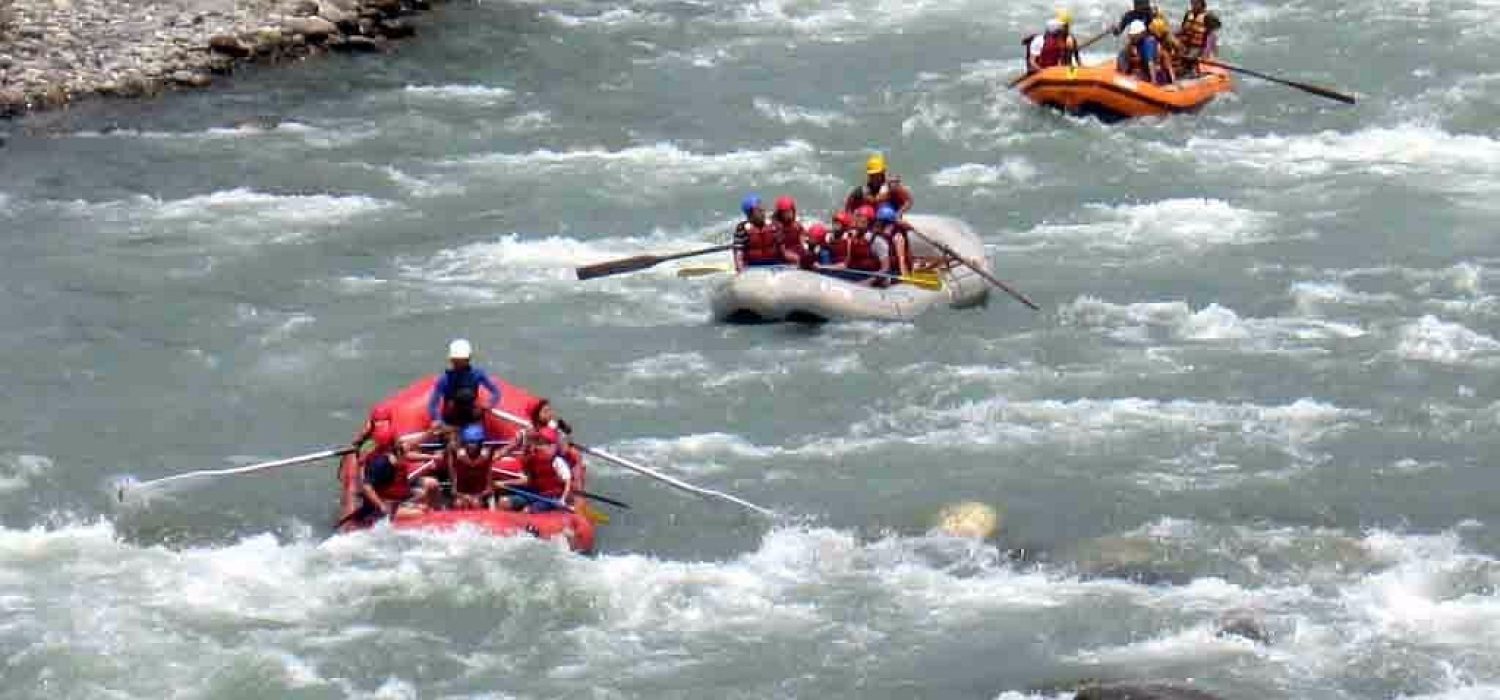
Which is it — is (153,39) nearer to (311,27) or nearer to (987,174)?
(311,27)

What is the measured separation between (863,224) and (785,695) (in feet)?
23.1

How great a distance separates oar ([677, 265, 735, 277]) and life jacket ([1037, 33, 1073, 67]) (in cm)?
584

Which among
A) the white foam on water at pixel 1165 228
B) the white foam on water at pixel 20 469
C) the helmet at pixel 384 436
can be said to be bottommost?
the white foam on water at pixel 20 469

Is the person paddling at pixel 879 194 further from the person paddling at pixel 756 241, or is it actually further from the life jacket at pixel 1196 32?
the life jacket at pixel 1196 32

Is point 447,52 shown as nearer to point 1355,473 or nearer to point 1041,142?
point 1041,142

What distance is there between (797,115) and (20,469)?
36.1 feet

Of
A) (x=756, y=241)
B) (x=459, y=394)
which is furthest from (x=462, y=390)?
(x=756, y=241)

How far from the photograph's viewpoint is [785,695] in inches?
635

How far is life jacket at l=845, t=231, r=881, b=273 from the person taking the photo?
22.5 metres

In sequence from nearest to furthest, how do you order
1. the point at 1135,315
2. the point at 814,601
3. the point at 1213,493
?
the point at 814,601
the point at 1213,493
the point at 1135,315

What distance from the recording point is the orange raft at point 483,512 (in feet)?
58.2

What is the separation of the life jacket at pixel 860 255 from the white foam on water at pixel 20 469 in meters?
6.29

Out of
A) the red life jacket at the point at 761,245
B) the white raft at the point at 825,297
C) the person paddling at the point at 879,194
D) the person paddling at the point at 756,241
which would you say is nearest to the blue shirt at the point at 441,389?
the white raft at the point at 825,297

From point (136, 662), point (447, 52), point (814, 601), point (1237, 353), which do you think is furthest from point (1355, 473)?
point (447, 52)
